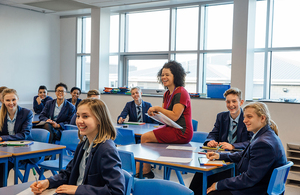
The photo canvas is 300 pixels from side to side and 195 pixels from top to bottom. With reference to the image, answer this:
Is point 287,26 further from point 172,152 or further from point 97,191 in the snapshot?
point 97,191

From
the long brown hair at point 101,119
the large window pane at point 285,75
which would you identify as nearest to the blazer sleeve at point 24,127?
the long brown hair at point 101,119

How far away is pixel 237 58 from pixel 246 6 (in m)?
0.96

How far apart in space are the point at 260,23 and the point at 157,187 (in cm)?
510

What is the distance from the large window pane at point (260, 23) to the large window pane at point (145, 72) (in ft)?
7.21

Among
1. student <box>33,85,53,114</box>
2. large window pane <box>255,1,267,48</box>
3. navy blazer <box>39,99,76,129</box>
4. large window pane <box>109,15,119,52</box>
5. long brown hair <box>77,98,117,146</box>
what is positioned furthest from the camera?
large window pane <box>109,15,119,52</box>

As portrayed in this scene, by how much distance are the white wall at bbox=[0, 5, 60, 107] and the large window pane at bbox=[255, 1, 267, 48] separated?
17.8ft

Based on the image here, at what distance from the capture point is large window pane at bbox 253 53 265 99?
236 inches

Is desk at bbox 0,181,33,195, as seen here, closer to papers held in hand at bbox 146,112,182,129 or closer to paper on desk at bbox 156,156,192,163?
paper on desk at bbox 156,156,192,163

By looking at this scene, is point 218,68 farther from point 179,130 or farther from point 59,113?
point 179,130

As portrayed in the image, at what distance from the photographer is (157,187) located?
68.2 inches

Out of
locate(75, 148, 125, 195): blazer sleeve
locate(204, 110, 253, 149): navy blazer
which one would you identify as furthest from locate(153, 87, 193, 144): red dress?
locate(75, 148, 125, 195): blazer sleeve

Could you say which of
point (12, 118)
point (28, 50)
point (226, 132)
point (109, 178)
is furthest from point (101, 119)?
point (28, 50)

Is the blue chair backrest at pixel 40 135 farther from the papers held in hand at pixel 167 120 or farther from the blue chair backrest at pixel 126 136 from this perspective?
the papers held in hand at pixel 167 120

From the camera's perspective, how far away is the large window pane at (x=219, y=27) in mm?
6348
